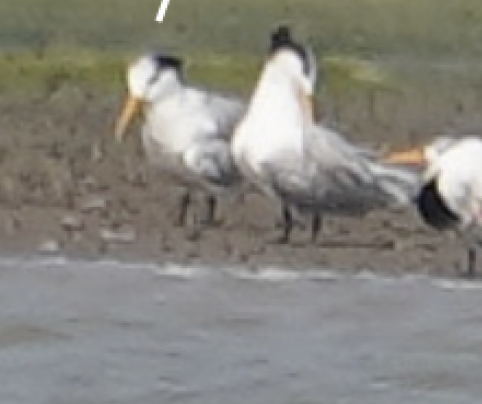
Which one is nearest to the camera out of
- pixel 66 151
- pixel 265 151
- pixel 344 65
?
pixel 265 151

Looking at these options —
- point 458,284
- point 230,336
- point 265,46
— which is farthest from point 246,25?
point 230,336

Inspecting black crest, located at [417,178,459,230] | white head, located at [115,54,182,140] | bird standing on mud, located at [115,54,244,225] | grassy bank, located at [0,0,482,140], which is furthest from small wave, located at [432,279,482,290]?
grassy bank, located at [0,0,482,140]

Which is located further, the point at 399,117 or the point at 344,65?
the point at 344,65

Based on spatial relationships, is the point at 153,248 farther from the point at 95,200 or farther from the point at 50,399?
the point at 50,399

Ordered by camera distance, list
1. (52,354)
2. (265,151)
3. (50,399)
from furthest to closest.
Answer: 1. (265,151)
2. (52,354)
3. (50,399)

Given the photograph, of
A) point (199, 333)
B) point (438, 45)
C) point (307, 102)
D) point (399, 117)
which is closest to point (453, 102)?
point (399, 117)

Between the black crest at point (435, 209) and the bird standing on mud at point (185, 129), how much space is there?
2.92 ft

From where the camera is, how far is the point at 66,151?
13594 mm

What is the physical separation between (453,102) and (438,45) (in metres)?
1.63

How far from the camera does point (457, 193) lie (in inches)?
461

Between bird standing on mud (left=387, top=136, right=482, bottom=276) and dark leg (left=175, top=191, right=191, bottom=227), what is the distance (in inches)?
43.4

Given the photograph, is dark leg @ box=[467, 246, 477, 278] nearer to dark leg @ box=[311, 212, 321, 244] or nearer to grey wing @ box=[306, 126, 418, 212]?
grey wing @ box=[306, 126, 418, 212]

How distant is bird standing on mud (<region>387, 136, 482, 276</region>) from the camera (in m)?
11.7

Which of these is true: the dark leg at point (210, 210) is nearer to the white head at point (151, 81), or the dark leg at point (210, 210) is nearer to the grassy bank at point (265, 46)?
the white head at point (151, 81)
